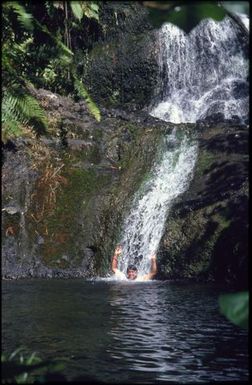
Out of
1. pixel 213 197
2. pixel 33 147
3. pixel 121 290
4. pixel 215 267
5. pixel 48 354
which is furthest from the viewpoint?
pixel 33 147

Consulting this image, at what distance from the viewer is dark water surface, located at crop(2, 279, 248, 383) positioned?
19.7 feet

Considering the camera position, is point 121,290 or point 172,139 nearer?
point 121,290

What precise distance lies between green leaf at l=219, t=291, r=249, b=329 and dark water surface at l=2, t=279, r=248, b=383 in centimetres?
458

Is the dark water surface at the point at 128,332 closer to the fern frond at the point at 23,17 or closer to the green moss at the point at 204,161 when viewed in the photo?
the fern frond at the point at 23,17

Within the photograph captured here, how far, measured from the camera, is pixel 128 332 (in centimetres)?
743

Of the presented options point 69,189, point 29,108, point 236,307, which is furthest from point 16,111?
point 69,189

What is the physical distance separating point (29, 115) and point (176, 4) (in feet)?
19.8

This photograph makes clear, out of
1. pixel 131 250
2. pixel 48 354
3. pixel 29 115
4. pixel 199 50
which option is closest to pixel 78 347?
pixel 48 354

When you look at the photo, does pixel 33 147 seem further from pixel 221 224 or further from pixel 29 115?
pixel 29 115

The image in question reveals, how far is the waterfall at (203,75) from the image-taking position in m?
16.9

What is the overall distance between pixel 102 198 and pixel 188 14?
1234cm

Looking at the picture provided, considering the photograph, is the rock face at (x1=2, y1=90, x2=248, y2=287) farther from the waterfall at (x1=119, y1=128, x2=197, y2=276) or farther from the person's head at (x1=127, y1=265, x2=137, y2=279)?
the person's head at (x1=127, y1=265, x2=137, y2=279)

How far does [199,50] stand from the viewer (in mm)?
17609

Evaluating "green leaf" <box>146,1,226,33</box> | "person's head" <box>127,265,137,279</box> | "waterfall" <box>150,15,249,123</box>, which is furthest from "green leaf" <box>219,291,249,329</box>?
"waterfall" <box>150,15,249,123</box>
